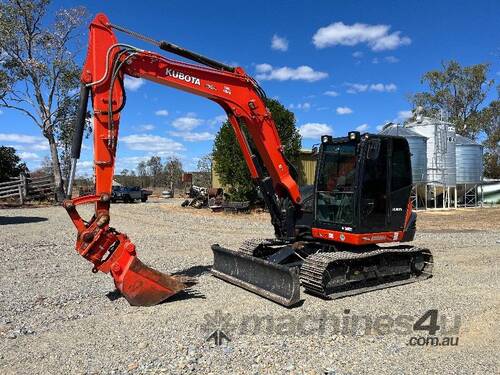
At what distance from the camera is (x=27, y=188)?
31422mm

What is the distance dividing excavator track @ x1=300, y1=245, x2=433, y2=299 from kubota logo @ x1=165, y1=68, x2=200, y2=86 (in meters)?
3.38

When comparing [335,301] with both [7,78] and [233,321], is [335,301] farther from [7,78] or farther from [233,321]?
[7,78]

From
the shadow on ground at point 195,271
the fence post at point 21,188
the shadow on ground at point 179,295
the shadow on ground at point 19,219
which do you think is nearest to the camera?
the shadow on ground at point 179,295

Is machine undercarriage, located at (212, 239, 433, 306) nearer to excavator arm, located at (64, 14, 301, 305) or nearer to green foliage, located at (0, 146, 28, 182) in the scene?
excavator arm, located at (64, 14, 301, 305)

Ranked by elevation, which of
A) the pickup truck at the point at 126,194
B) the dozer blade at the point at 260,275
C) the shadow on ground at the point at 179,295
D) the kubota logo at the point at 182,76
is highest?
the kubota logo at the point at 182,76

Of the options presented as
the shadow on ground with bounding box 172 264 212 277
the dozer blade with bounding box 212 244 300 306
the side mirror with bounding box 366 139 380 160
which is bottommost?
the shadow on ground with bounding box 172 264 212 277

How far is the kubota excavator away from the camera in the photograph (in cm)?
686

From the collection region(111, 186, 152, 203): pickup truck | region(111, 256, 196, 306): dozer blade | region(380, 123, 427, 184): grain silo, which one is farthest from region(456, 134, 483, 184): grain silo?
region(111, 256, 196, 306): dozer blade

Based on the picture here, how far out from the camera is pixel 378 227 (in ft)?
27.3

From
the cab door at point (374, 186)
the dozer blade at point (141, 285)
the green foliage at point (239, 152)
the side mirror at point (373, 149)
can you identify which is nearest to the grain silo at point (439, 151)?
the green foliage at point (239, 152)

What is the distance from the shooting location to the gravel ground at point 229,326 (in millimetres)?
4891

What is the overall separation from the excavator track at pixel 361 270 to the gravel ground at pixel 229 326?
0.23m

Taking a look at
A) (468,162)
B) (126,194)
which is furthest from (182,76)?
(126,194)

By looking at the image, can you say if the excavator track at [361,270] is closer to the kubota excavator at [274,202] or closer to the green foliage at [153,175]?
the kubota excavator at [274,202]
